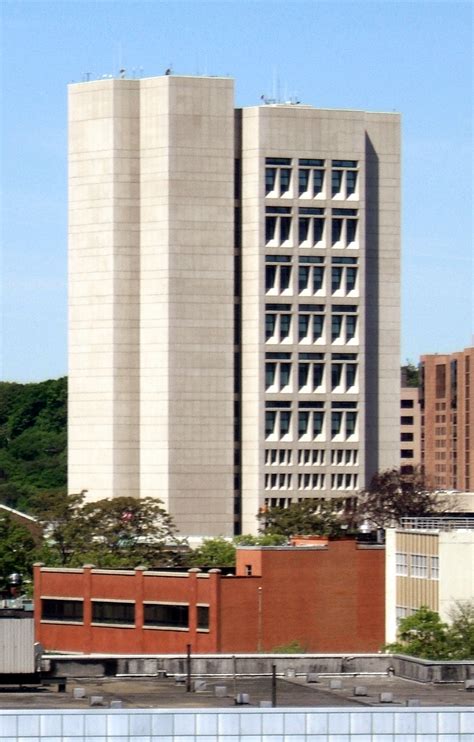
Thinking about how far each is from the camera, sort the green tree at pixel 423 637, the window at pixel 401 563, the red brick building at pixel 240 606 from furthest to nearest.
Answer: the window at pixel 401 563 → the red brick building at pixel 240 606 → the green tree at pixel 423 637

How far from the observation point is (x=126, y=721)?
53531 mm

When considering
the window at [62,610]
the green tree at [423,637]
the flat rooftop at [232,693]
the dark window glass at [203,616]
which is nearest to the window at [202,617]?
the dark window glass at [203,616]

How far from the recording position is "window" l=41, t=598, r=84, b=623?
5477 inches

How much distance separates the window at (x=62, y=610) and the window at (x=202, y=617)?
10436 millimetres

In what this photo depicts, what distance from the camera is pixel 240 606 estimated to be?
13200cm

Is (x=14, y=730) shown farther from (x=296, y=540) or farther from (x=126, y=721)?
(x=296, y=540)

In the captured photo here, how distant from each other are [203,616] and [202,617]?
85mm

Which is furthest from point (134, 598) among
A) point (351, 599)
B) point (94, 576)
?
point (351, 599)

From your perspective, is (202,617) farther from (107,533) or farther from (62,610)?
(107,533)

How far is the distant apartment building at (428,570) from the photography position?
126688 mm

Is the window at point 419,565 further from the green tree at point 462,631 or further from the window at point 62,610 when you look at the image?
the window at point 62,610

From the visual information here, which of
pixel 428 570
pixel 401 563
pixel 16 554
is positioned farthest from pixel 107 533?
pixel 428 570

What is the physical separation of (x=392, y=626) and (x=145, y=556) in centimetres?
4959

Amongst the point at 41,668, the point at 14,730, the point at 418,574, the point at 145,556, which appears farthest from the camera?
the point at 145,556
